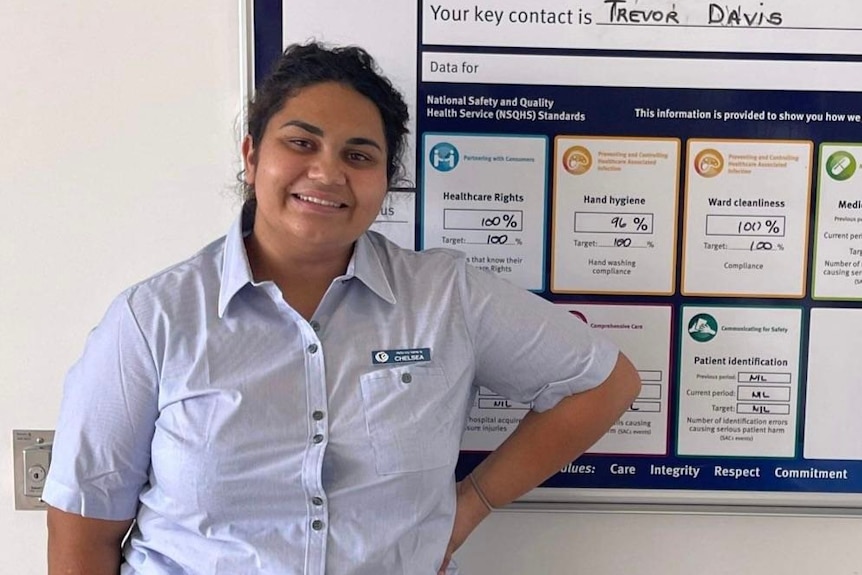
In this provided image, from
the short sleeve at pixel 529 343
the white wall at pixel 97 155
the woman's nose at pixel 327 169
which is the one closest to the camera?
the woman's nose at pixel 327 169

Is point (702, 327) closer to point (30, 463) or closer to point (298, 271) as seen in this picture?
point (298, 271)

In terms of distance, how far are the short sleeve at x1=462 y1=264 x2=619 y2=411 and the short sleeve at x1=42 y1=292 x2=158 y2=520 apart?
0.47m

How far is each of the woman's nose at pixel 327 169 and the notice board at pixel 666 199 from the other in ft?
0.99

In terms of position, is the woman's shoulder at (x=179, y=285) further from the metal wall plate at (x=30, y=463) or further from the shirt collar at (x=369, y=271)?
the metal wall plate at (x=30, y=463)

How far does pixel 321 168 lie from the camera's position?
3.28ft

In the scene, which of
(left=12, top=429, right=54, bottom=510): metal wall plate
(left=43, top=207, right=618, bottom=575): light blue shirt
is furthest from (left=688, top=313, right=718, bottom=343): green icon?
(left=12, top=429, right=54, bottom=510): metal wall plate

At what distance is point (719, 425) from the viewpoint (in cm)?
135

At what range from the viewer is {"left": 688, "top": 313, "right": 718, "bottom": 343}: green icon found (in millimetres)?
1332

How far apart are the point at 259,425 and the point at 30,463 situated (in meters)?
0.61

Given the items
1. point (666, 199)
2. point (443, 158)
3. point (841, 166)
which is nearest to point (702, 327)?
point (666, 199)

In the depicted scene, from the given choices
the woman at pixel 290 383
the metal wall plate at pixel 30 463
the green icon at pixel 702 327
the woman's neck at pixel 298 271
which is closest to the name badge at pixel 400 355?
the woman at pixel 290 383

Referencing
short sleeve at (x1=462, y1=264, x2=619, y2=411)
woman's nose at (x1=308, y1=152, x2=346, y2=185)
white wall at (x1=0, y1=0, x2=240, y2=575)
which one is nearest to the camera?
woman's nose at (x1=308, y1=152, x2=346, y2=185)

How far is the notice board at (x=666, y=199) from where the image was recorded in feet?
4.19

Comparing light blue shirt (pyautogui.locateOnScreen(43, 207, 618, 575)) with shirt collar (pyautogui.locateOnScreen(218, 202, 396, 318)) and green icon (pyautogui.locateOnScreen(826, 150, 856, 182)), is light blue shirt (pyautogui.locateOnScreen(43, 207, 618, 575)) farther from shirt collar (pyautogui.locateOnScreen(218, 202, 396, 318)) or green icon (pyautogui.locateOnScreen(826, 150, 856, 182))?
green icon (pyautogui.locateOnScreen(826, 150, 856, 182))
